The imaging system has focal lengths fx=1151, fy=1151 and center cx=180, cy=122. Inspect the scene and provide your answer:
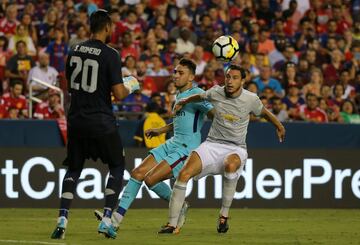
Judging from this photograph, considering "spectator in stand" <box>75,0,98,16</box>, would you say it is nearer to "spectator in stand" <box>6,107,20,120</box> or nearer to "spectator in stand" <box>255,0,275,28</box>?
"spectator in stand" <box>255,0,275,28</box>

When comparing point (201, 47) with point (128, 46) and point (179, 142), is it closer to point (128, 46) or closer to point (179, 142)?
point (128, 46)

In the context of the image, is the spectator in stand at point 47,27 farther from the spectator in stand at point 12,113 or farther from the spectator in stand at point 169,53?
the spectator in stand at point 12,113

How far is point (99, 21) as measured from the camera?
38.2 ft

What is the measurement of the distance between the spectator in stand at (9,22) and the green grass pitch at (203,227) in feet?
19.8

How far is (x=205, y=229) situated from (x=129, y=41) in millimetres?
9280

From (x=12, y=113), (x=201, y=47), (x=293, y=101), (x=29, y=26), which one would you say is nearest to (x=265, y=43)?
(x=201, y=47)

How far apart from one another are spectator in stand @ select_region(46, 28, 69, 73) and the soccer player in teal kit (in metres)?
8.91

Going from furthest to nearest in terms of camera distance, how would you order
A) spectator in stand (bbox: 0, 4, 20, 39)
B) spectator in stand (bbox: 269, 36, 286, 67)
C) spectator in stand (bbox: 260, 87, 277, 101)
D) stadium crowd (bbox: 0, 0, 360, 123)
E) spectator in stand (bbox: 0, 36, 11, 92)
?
spectator in stand (bbox: 269, 36, 286, 67)
spectator in stand (bbox: 0, 4, 20, 39)
spectator in stand (bbox: 0, 36, 11, 92)
spectator in stand (bbox: 260, 87, 277, 101)
stadium crowd (bbox: 0, 0, 360, 123)

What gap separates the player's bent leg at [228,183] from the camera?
12883mm

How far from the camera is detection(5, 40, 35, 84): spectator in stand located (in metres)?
21.4

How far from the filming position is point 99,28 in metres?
11.7

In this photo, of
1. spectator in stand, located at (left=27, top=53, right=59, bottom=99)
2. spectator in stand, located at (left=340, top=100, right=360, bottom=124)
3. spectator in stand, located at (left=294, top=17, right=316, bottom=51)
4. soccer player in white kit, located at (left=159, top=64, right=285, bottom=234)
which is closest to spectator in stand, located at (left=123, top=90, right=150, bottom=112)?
spectator in stand, located at (left=27, top=53, right=59, bottom=99)

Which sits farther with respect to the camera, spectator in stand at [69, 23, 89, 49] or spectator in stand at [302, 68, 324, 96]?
→ spectator in stand at [302, 68, 324, 96]

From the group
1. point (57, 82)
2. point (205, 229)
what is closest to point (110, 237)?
point (205, 229)
